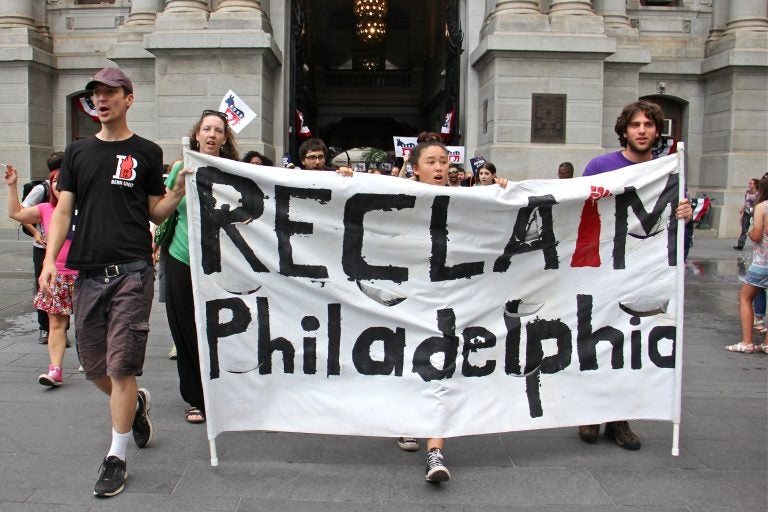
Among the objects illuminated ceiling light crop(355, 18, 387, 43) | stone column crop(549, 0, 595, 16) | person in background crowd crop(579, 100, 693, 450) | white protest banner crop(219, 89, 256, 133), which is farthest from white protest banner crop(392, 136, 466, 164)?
person in background crowd crop(579, 100, 693, 450)

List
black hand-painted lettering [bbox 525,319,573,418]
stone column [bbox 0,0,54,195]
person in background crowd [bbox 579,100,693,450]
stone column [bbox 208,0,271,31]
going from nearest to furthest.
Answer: black hand-painted lettering [bbox 525,319,573,418] → person in background crowd [bbox 579,100,693,450] → stone column [bbox 208,0,271,31] → stone column [bbox 0,0,54,195]

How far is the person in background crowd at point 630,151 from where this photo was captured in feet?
14.4

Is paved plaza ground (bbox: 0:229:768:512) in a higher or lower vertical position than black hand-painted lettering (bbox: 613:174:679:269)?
lower

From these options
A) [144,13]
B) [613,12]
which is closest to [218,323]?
[144,13]

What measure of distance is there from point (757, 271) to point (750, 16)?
14.0 m

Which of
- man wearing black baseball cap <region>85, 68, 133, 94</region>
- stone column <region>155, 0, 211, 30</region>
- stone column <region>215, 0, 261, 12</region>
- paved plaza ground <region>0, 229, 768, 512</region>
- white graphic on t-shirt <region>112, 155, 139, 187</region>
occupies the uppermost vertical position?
stone column <region>215, 0, 261, 12</region>

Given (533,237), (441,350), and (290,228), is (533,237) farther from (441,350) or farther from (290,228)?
(290,228)

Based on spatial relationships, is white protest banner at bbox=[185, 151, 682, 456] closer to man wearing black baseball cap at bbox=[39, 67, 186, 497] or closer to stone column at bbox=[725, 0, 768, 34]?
man wearing black baseball cap at bbox=[39, 67, 186, 497]

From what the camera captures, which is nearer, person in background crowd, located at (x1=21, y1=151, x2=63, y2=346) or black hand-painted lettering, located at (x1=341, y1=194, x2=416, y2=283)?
black hand-painted lettering, located at (x1=341, y1=194, x2=416, y2=283)

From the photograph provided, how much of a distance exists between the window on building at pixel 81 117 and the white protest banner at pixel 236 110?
1244 centimetres

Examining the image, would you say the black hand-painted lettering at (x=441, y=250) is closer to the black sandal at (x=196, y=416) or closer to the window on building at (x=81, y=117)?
the black sandal at (x=196, y=416)

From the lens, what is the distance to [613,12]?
17.3 metres

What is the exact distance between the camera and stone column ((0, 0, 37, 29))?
18875 millimetres

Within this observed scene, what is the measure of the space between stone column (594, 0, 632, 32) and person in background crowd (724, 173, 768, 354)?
37.5 ft
